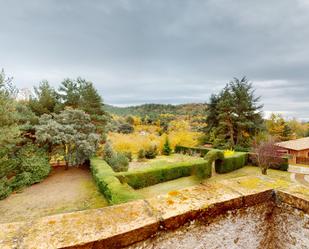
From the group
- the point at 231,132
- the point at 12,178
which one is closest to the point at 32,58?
the point at 12,178

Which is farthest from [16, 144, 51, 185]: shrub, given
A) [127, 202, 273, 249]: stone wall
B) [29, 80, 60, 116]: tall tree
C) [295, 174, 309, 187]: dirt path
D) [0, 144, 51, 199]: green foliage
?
[295, 174, 309, 187]: dirt path

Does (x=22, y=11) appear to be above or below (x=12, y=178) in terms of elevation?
above

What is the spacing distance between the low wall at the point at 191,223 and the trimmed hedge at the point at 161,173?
333 inches

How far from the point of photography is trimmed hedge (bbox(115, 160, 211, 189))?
32.7 ft

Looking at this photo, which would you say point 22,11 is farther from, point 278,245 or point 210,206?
point 278,245

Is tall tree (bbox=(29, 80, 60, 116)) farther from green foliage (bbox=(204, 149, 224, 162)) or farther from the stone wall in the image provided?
the stone wall

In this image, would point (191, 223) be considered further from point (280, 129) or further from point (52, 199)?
point (280, 129)

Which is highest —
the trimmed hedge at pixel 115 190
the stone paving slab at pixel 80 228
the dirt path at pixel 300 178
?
the stone paving slab at pixel 80 228

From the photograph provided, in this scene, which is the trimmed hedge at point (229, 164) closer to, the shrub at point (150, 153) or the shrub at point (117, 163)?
the shrub at point (117, 163)

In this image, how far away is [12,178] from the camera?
963 centimetres

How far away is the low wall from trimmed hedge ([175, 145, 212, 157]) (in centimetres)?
1893

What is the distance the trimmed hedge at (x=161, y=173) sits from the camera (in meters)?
9.97

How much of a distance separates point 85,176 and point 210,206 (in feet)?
39.6

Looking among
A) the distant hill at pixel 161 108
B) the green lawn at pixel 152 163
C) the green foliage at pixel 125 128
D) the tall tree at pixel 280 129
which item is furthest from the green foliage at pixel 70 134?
the distant hill at pixel 161 108
